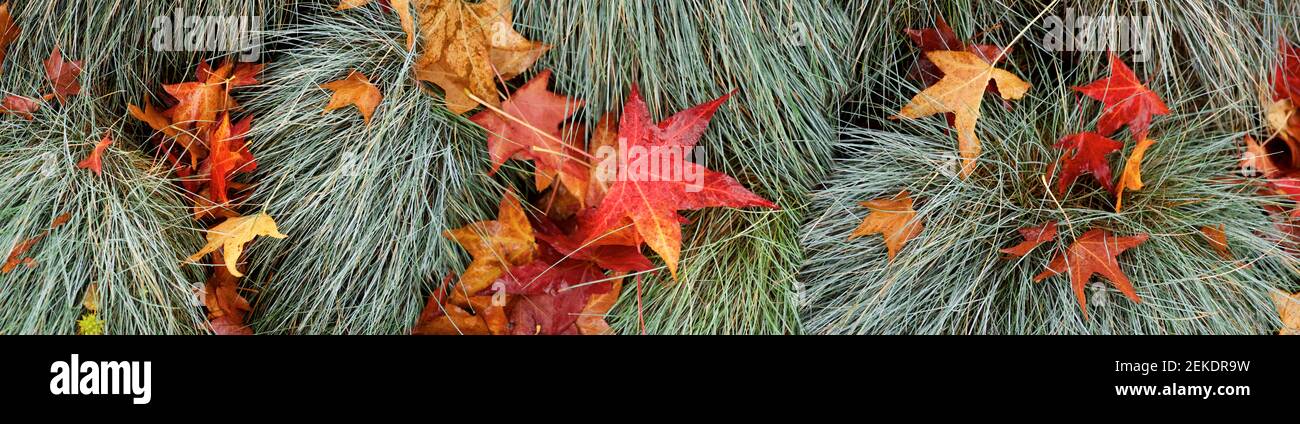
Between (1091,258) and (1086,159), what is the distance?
0.81 ft

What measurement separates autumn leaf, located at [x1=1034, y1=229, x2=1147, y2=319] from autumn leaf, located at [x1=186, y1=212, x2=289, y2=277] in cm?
184

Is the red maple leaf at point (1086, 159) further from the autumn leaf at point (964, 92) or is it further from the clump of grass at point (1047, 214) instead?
the autumn leaf at point (964, 92)

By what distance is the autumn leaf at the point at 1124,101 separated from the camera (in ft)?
6.43

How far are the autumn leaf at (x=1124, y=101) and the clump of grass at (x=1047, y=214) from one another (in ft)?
0.13

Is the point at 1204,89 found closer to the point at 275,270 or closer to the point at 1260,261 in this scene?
the point at 1260,261

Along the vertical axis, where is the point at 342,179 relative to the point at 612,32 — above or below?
below

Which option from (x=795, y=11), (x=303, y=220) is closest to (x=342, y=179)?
(x=303, y=220)

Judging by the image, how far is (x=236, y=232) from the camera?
6.37ft

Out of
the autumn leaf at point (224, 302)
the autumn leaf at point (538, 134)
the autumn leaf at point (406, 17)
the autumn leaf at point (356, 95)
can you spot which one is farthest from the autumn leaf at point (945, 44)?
the autumn leaf at point (224, 302)

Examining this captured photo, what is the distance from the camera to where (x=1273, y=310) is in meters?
1.96
